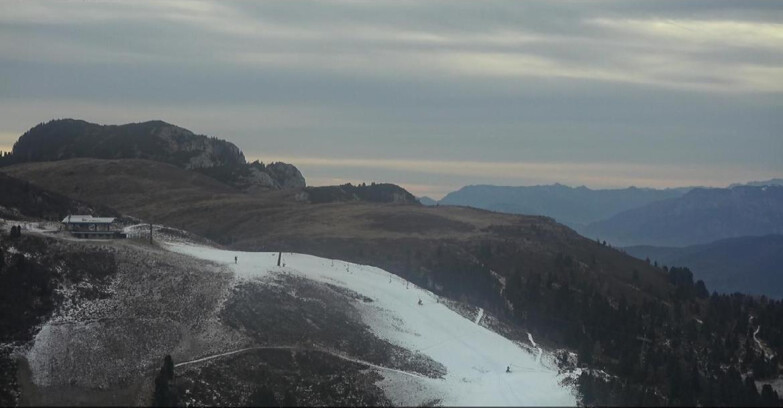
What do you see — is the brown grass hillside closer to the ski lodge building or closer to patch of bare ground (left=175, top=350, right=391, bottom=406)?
the ski lodge building

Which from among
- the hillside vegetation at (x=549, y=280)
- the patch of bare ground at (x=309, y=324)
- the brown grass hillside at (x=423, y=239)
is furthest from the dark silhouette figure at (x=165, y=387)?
the brown grass hillside at (x=423, y=239)

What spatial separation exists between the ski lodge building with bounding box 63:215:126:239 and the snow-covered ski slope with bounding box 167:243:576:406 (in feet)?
22.7

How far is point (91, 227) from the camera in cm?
10462

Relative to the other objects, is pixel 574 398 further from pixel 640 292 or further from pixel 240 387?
pixel 640 292

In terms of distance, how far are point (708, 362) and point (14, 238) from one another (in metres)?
80.1

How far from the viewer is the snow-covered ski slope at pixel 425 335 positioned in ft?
255

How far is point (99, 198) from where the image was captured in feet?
632

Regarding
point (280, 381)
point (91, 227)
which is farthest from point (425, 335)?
point (91, 227)

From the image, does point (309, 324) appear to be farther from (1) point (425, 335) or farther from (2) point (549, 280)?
(2) point (549, 280)

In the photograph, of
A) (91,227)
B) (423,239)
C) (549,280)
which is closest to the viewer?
(91,227)

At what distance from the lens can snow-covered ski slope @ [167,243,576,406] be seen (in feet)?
255

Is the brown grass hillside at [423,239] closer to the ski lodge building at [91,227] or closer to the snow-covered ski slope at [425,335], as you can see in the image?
the snow-covered ski slope at [425,335]

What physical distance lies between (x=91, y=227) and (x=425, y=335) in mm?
38089

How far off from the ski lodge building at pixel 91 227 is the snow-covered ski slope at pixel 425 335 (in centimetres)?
692
